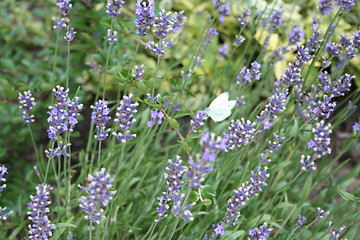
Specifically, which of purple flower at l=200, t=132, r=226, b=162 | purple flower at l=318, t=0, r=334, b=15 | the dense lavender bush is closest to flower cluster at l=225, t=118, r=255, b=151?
the dense lavender bush

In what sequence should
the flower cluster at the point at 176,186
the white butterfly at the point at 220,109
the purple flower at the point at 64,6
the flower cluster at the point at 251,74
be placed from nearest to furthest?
the flower cluster at the point at 176,186
the white butterfly at the point at 220,109
the purple flower at the point at 64,6
the flower cluster at the point at 251,74

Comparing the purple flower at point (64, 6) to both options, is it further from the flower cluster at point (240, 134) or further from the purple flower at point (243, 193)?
the purple flower at point (243, 193)

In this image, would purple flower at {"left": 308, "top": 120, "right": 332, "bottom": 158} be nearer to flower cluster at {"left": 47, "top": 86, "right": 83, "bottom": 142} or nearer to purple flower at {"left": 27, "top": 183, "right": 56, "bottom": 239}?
flower cluster at {"left": 47, "top": 86, "right": 83, "bottom": 142}

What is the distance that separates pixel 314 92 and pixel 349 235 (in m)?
0.79

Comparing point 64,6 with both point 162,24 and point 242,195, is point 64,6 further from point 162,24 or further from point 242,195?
point 242,195

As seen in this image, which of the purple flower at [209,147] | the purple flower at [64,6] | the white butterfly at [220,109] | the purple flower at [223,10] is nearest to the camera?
the purple flower at [209,147]

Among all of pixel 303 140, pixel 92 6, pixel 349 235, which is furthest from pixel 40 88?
pixel 349 235

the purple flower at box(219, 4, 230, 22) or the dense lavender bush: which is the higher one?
the purple flower at box(219, 4, 230, 22)

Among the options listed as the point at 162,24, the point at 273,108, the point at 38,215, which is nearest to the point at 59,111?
the point at 38,215

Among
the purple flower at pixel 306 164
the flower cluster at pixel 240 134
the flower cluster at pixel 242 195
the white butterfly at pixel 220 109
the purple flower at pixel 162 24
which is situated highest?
the purple flower at pixel 162 24

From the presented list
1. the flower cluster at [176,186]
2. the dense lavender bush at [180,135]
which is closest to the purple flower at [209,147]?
the dense lavender bush at [180,135]

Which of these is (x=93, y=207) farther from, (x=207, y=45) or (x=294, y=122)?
(x=207, y=45)

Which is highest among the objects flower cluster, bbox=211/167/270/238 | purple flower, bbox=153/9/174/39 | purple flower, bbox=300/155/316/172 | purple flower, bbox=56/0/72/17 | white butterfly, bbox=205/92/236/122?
purple flower, bbox=56/0/72/17

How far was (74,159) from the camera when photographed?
330 centimetres
